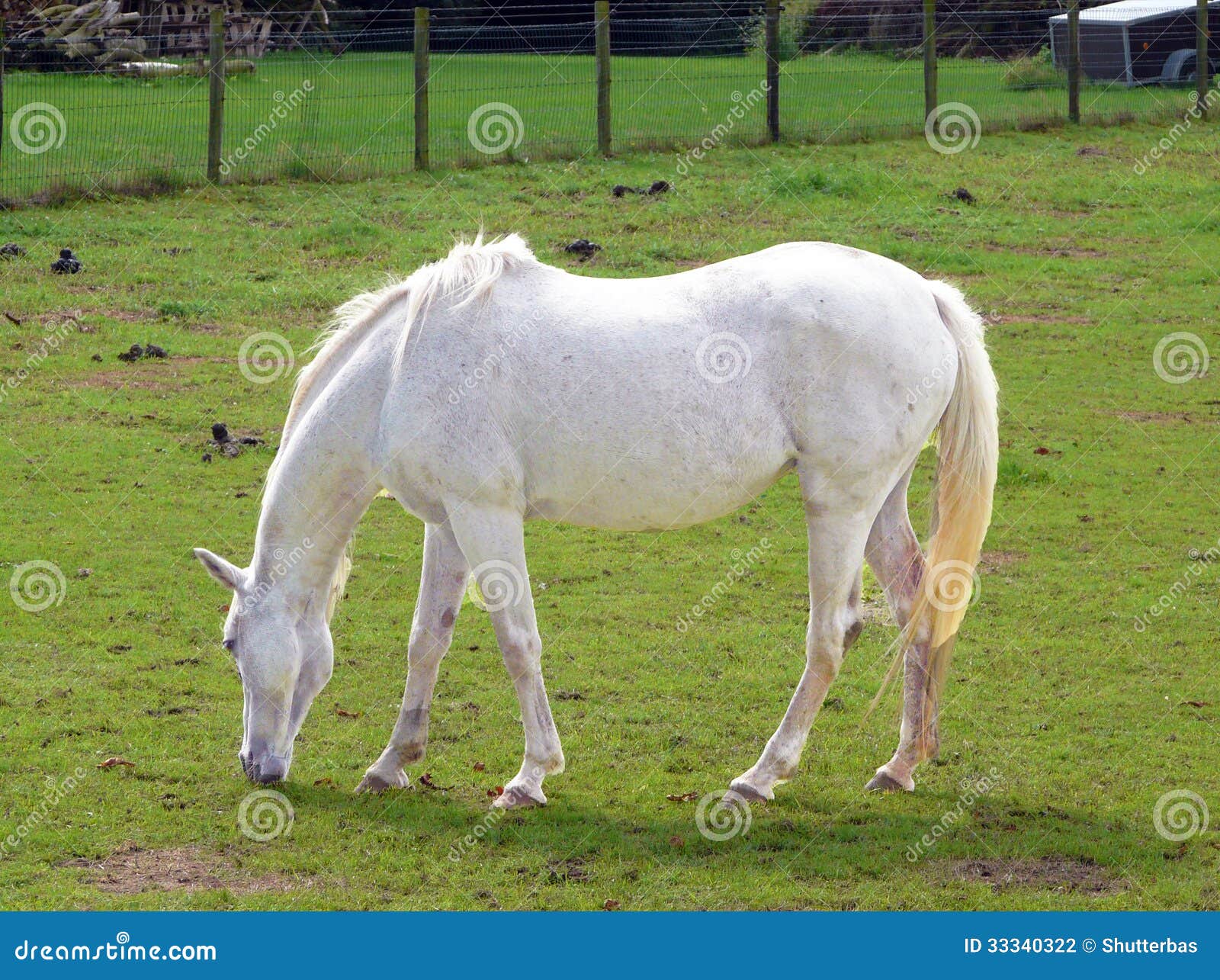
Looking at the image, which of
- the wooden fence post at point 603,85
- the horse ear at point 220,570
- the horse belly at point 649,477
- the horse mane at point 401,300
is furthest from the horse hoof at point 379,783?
the wooden fence post at point 603,85

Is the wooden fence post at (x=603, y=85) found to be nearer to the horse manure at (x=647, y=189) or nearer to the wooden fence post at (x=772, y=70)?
the horse manure at (x=647, y=189)

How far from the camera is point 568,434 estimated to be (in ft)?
20.3

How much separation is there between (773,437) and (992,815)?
1809 mm

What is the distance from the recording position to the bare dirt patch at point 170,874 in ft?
18.1

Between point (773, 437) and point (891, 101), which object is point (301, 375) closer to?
point (773, 437)

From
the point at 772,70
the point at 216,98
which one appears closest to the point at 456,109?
the point at 772,70

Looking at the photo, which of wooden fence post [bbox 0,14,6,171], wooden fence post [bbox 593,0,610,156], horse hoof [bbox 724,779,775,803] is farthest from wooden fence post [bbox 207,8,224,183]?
horse hoof [bbox 724,779,775,803]

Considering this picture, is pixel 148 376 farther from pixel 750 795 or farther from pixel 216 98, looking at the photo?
pixel 750 795

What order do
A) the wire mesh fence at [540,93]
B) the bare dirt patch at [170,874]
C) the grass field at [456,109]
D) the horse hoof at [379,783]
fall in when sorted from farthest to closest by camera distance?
the wire mesh fence at [540,93]
the grass field at [456,109]
the horse hoof at [379,783]
the bare dirt patch at [170,874]

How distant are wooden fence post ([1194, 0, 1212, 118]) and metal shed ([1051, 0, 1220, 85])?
465 mm

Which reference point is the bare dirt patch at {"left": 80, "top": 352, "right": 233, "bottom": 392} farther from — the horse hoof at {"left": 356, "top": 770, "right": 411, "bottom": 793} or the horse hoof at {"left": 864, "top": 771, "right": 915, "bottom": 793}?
the horse hoof at {"left": 864, "top": 771, "right": 915, "bottom": 793}

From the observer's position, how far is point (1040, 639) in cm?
816

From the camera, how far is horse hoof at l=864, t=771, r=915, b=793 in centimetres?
648

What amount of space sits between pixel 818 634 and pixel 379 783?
1.99 m
